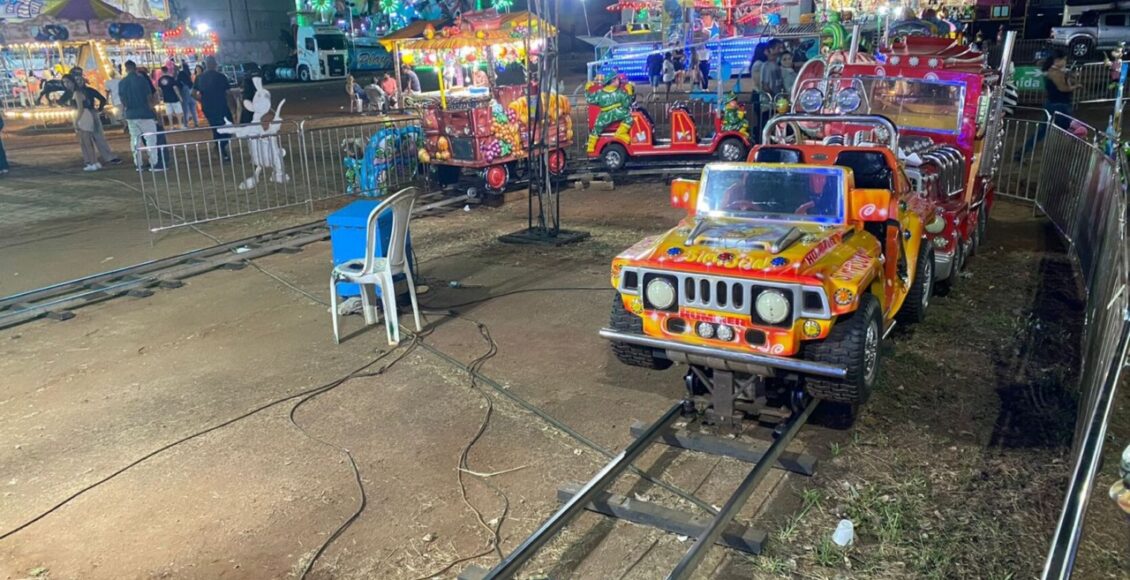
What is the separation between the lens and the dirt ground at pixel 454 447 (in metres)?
3.78

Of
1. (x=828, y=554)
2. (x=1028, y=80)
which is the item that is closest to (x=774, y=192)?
(x=828, y=554)

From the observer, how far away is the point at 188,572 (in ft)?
12.3

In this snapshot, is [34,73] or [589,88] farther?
[34,73]

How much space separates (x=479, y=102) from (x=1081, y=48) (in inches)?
903

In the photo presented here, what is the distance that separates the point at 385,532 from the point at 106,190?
43.3 ft

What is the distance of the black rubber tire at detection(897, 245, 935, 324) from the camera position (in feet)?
20.5

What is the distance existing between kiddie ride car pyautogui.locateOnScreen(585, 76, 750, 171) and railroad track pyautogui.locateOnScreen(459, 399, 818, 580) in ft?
33.1

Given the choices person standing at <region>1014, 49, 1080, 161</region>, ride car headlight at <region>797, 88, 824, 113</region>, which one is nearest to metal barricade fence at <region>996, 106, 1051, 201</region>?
person standing at <region>1014, 49, 1080, 161</region>

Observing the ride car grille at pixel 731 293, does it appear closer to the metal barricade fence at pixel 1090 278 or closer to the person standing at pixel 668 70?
the metal barricade fence at pixel 1090 278

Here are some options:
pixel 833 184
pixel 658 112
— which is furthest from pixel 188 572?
pixel 658 112

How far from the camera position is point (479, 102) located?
14266mm

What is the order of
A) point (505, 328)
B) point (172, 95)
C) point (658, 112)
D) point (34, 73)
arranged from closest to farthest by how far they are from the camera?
point (505, 328), point (658, 112), point (172, 95), point (34, 73)

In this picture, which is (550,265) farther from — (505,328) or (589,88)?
(589,88)

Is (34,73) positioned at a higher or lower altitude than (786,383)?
higher
